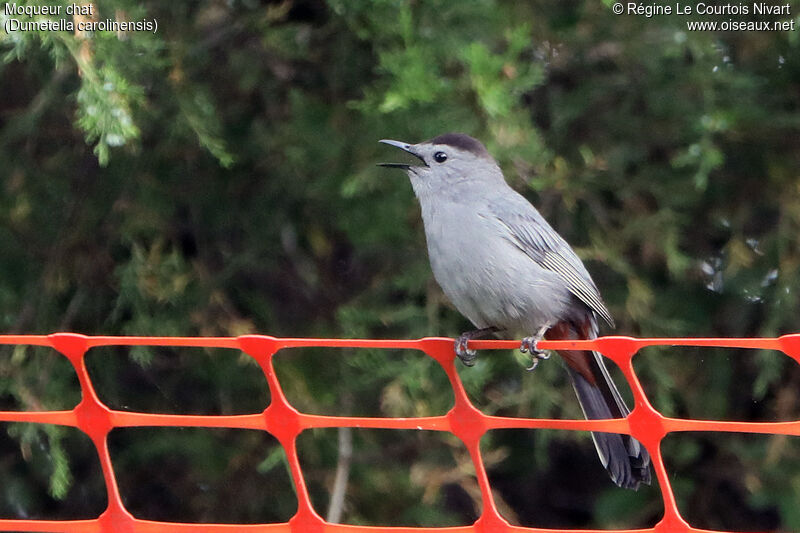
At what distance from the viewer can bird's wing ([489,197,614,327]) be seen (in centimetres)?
359

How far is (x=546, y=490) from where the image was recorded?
17.4 ft

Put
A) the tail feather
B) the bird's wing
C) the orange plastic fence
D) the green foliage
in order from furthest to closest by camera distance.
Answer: the green foliage → the bird's wing → the tail feather → the orange plastic fence

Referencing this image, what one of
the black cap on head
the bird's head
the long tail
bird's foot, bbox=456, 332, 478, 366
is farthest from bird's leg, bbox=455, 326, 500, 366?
the black cap on head

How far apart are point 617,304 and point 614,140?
833 millimetres

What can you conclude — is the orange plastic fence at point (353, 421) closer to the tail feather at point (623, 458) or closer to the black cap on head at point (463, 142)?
the tail feather at point (623, 458)

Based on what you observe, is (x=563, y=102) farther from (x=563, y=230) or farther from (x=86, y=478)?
(x=86, y=478)

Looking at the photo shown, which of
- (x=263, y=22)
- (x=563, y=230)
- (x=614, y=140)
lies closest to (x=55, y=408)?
(x=263, y=22)

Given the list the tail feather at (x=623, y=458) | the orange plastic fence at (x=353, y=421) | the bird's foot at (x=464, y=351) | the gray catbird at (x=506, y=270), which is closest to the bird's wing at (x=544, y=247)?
the gray catbird at (x=506, y=270)

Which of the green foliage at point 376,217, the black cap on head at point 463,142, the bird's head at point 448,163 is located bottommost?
the green foliage at point 376,217

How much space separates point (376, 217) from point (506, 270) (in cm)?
117

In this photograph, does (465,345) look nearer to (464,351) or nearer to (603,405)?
(464,351)

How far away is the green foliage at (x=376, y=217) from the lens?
4.47 metres

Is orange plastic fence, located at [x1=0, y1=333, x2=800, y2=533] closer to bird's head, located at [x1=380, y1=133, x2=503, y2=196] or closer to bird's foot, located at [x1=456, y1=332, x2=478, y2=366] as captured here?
bird's foot, located at [x1=456, y1=332, x2=478, y2=366]

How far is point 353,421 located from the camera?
2.38 m
